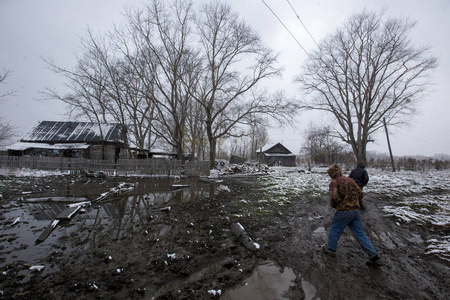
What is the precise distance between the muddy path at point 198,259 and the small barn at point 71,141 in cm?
2557

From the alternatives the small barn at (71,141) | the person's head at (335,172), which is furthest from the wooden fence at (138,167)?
the person's head at (335,172)

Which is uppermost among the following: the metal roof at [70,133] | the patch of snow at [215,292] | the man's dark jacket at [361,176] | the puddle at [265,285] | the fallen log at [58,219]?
the metal roof at [70,133]

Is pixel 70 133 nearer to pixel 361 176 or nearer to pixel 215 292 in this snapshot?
pixel 215 292

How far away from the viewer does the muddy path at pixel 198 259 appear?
Answer: 269 centimetres

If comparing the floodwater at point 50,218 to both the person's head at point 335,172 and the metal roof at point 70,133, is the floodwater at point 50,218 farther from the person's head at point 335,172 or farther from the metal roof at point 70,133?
the metal roof at point 70,133

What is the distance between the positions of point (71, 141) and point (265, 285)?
3485cm

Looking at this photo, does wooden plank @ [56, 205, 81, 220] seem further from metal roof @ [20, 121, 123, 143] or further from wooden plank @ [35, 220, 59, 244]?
metal roof @ [20, 121, 123, 143]

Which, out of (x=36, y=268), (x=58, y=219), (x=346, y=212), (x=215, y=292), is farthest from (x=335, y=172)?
(x=58, y=219)

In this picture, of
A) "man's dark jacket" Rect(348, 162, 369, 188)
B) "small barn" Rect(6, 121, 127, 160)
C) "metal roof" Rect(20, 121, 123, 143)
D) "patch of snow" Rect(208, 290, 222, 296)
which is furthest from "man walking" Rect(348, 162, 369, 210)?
"metal roof" Rect(20, 121, 123, 143)

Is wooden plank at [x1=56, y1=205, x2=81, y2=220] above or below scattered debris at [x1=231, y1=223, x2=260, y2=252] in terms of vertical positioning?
above

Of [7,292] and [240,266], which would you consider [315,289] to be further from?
[7,292]

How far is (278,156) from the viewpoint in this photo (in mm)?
47500

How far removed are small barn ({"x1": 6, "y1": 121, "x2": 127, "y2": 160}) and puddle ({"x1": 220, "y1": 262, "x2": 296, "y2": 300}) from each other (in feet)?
93.7

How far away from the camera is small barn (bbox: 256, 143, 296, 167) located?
4712 cm
